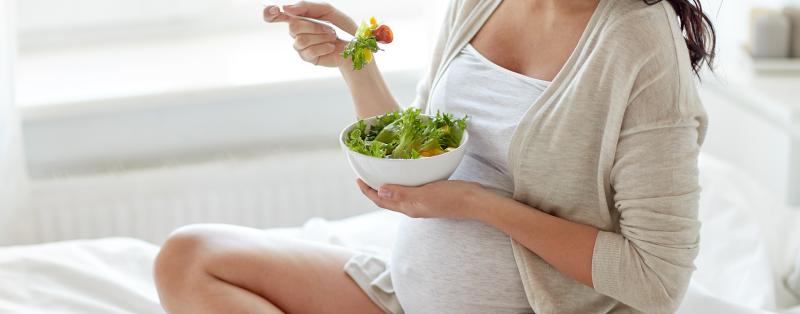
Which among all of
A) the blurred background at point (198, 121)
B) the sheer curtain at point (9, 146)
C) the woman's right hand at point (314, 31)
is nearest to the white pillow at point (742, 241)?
the blurred background at point (198, 121)

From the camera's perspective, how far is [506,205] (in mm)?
1256

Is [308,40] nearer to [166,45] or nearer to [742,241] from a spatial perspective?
[742,241]

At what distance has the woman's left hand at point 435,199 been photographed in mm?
1244

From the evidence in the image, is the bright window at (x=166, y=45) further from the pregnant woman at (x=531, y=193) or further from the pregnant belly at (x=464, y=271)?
the pregnant belly at (x=464, y=271)

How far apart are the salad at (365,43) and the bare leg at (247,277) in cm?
35

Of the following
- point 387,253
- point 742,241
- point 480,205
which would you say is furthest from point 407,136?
point 742,241

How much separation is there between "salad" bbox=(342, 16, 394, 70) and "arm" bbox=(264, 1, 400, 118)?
0.15 meters

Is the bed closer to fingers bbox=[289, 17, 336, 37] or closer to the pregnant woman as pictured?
the pregnant woman

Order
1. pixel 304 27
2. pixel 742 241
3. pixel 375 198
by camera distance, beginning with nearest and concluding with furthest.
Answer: pixel 375 198 < pixel 304 27 < pixel 742 241

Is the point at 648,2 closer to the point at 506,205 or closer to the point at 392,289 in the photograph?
the point at 506,205

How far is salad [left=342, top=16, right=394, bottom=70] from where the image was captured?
1.25 metres

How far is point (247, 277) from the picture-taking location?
55.3 inches

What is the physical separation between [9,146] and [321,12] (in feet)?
3.12

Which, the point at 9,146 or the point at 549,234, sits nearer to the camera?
the point at 549,234
